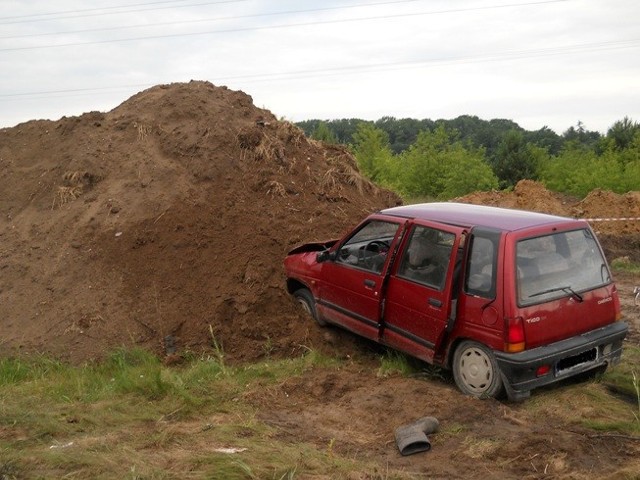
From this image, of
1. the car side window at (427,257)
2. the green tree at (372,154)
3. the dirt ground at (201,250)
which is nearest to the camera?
the dirt ground at (201,250)

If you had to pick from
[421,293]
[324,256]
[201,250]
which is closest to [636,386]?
[421,293]

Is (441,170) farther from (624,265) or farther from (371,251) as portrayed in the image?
(371,251)

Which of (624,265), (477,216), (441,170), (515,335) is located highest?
(441,170)

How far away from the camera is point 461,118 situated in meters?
98.2

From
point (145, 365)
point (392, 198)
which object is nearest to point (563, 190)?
point (392, 198)

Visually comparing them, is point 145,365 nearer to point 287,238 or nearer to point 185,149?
point 287,238

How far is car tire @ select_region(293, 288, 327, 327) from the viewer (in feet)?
25.7

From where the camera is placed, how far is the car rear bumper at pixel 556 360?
5418mm

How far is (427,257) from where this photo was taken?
20.3 ft

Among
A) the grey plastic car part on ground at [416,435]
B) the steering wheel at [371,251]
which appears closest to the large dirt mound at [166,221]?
the steering wheel at [371,251]

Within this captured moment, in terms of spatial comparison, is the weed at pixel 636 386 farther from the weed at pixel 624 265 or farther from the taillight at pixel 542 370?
the weed at pixel 624 265

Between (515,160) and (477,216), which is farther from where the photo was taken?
(515,160)

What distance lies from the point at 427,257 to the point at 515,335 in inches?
44.9

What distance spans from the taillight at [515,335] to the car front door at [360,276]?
4.89 feet
